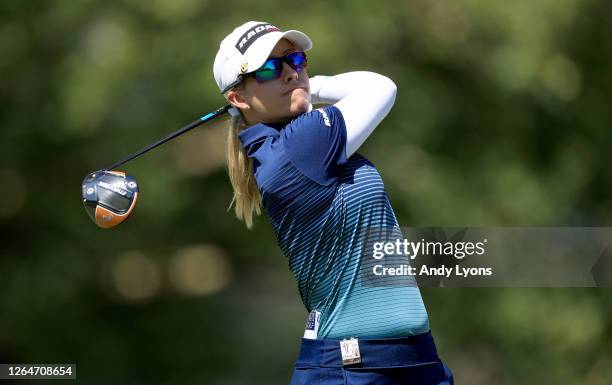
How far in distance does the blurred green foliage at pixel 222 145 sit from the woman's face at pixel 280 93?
394cm

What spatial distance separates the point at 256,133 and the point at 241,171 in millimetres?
181

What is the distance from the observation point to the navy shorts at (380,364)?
2.72m

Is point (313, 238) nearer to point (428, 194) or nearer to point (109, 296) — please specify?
point (428, 194)

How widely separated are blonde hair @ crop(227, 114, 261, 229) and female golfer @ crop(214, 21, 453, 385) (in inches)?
3.8

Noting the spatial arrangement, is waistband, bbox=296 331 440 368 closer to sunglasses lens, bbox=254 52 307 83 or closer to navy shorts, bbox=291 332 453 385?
navy shorts, bbox=291 332 453 385

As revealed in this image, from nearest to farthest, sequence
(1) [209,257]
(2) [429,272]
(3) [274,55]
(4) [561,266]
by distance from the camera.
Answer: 1. (3) [274,55]
2. (2) [429,272]
3. (4) [561,266]
4. (1) [209,257]

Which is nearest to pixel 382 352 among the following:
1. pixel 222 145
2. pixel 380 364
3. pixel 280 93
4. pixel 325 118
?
pixel 380 364

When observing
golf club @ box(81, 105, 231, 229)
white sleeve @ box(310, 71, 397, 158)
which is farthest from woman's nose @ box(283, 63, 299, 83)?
golf club @ box(81, 105, 231, 229)

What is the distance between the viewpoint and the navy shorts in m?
2.72

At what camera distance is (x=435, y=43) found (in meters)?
7.24

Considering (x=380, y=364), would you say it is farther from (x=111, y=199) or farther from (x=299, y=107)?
(x=111, y=199)

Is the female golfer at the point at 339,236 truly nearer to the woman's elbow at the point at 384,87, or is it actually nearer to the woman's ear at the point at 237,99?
the woman's elbow at the point at 384,87

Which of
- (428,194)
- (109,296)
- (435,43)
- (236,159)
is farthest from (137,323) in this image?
(236,159)

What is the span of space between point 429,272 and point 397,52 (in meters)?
3.75
